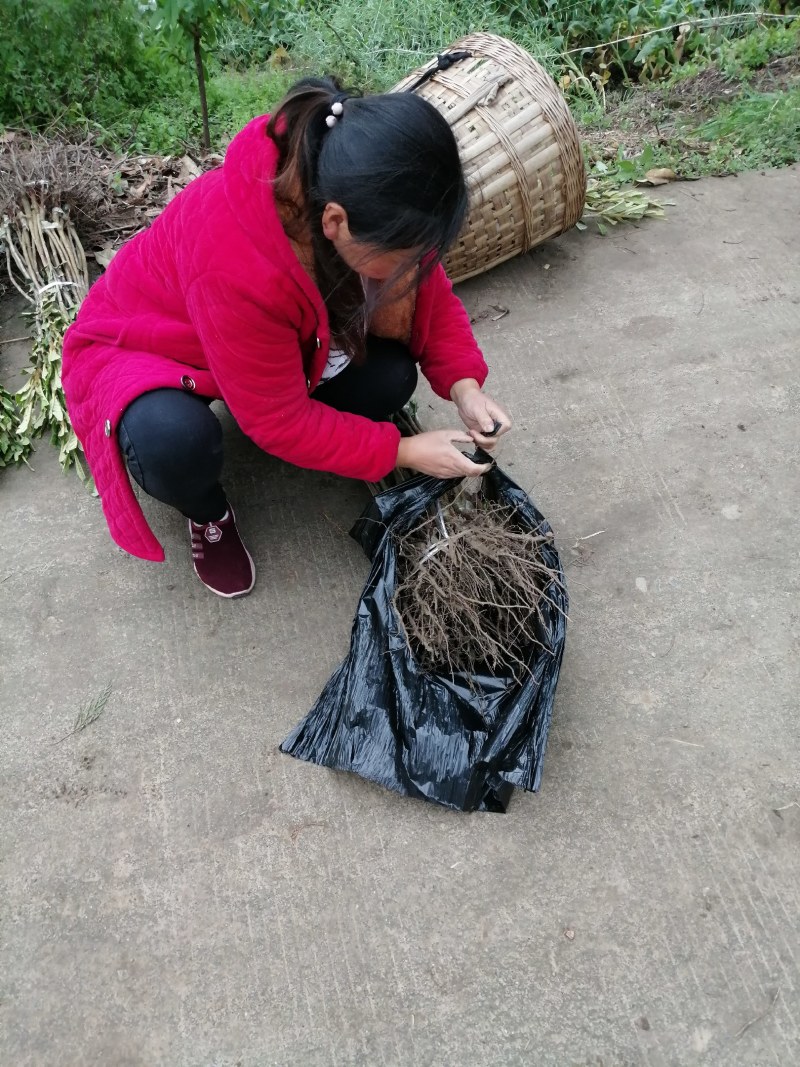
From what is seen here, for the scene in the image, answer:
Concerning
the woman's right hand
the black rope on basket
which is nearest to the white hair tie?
the woman's right hand

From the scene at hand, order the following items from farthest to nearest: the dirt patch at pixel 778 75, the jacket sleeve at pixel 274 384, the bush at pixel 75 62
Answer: the dirt patch at pixel 778 75
the bush at pixel 75 62
the jacket sleeve at pixel 274 384

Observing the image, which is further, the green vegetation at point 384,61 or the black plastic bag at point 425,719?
the green vegetation at point 384,61

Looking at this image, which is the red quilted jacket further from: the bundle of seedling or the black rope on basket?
the black rope on basket

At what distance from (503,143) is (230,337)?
4.87 feet

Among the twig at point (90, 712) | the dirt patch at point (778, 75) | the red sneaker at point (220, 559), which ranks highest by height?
the dirt patch at point (778, 75)

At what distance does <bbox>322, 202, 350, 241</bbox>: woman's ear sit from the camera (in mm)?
1295

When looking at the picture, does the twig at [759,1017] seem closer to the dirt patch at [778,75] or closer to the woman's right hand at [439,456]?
the woman's right hand at [439,456]

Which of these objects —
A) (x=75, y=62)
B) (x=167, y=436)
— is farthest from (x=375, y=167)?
(x=75, y=62)

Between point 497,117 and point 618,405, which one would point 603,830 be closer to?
point 618,405

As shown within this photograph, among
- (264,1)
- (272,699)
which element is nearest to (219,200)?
(272,699)

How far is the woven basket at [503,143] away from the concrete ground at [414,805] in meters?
0.64

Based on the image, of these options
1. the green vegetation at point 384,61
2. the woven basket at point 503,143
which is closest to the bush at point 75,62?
the green vegetation at point 384,61

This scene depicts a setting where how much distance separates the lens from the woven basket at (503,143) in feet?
8.50

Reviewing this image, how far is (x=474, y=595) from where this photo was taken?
170cm
